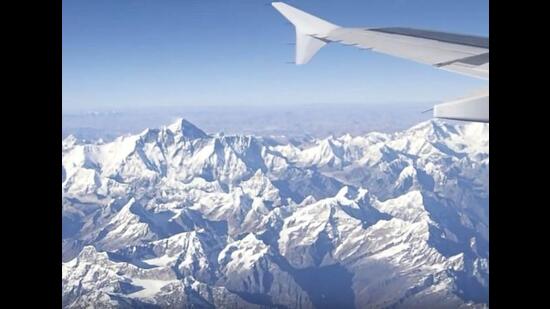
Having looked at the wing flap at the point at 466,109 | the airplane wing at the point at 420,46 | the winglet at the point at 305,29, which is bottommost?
the wing flap at the point at 466,109

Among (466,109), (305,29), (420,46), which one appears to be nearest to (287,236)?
(305,29)

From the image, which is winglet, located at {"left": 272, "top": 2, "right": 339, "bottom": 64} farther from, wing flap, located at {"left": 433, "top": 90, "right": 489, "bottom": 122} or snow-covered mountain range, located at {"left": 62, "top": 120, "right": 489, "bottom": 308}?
snow-covered mountain range, located at {"left": 62, "top": 120, "right": 489, "bottom": 308}

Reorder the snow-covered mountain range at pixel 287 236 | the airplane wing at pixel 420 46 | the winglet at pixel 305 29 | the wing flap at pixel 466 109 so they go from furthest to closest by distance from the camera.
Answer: the snow-covered mountain range at pixel 287 236 → the winglet at pixel 305 29 → the airplane wing at pixel 420 46 → the wing flap at pixel 466 109

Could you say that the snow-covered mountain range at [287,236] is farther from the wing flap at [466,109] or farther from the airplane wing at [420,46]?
the wing flap at [466,109]

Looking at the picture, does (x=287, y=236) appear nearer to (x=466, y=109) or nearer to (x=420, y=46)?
(x=420, y=46)

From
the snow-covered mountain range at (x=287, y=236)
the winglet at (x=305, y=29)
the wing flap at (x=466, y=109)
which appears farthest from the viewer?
the snow-covered mountain range at (x=287, y=236)

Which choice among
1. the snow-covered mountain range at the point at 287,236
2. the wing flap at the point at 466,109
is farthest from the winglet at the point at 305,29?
the snow-covered mountain range at the point at 287,236

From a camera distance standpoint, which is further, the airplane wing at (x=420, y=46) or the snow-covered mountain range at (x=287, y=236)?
the snow-covered mountain range at (x=287, y=236)
